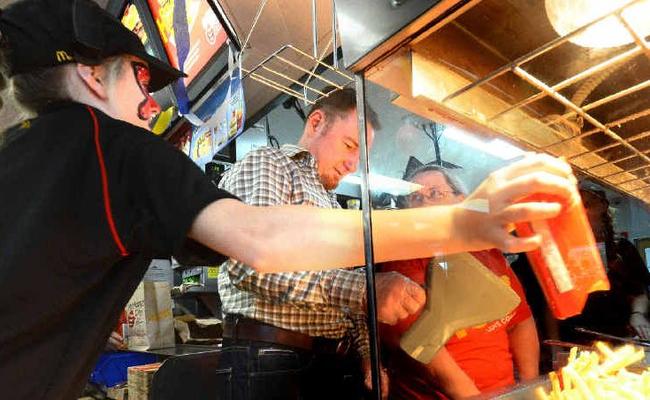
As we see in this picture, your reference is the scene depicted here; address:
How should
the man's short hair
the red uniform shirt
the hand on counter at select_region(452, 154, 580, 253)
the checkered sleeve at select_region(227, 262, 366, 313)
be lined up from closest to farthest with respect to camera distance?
1. the hand on counter at select_region(452, 154, 580, 253)
2. the red uniform shirt
3. the checkered sleeve at select_region(227, 262, 366, 313)
4. the man's short hair

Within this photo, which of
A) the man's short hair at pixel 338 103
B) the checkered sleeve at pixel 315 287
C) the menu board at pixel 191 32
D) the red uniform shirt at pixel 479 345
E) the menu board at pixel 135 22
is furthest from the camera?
the menu board at pixel 135 22

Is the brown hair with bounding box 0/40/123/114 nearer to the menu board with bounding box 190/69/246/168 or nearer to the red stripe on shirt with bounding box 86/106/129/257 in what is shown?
the red stripe on shirt with bounding box 86/106/129/257

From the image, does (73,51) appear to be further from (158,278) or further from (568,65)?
(158,278)

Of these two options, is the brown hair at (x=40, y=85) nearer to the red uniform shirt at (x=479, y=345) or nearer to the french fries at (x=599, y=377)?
the red uniform shirt at (x=479, y=345)

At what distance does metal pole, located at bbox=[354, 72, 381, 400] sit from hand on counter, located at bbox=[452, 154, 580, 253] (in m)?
0.16

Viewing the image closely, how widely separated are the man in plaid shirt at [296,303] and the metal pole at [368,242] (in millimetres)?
335

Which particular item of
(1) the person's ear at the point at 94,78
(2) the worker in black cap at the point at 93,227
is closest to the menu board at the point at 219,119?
(1) the person's ear at the point at 94,78

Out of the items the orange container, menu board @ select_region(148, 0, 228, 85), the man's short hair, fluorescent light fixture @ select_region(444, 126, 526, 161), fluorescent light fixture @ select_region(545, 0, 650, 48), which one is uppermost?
menu board @ select_region(148, 0, 228, 85)

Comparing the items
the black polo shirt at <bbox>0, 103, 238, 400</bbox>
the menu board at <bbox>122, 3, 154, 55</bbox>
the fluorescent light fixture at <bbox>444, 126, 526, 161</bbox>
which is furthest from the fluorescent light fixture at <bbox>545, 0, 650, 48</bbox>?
the menu board at <bbox>122, 3, 154, 55</bbox>

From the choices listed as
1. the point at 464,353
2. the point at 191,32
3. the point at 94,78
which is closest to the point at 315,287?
the point at 464,353

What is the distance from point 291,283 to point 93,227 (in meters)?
0.53

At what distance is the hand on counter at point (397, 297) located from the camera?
796mm

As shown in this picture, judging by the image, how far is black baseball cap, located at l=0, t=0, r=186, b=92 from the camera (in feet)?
2.90

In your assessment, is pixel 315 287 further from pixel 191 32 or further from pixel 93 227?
pixel 191 32
